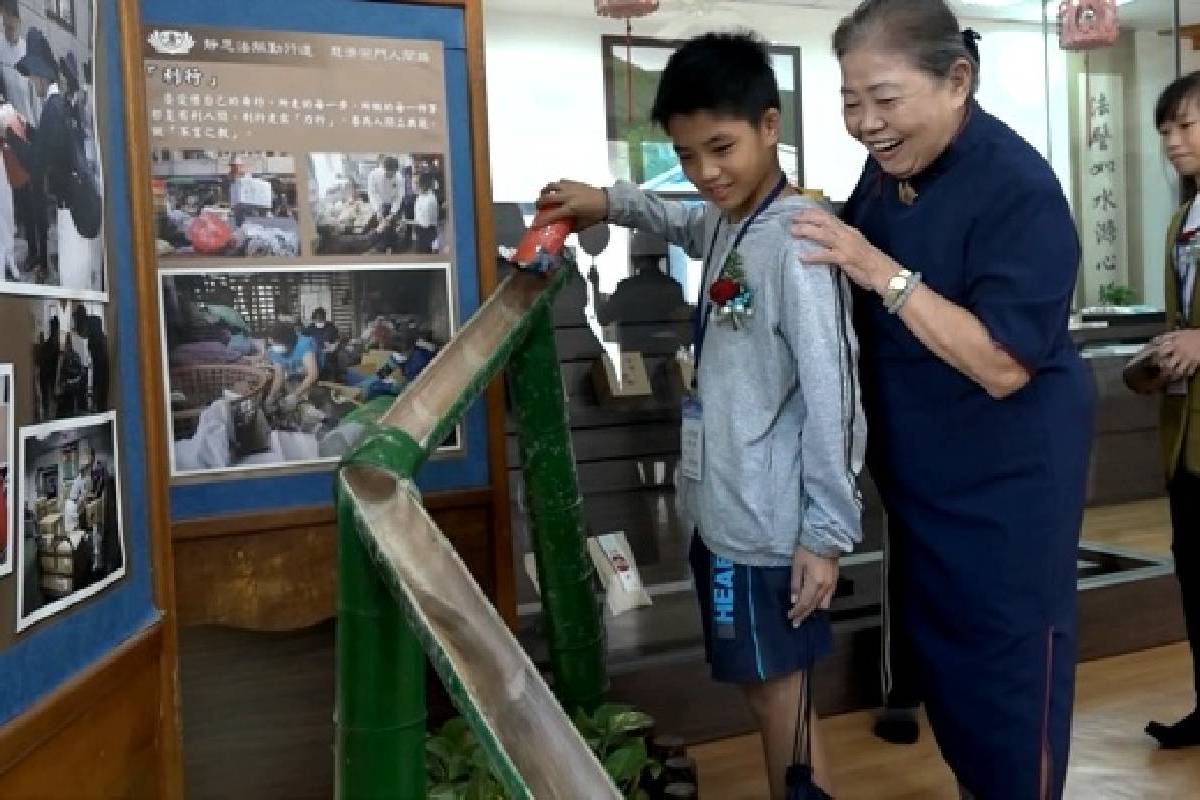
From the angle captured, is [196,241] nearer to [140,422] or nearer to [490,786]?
[140,422]

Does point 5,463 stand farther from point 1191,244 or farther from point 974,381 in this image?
point 1191,244

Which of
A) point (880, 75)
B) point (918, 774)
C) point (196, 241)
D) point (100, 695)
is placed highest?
point (880, 75)

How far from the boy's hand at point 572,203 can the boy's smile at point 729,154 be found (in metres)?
0.23

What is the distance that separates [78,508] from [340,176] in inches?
34.6

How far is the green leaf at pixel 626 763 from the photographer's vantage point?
163cm

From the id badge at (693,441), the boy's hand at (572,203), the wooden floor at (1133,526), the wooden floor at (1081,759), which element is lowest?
the wooden floor at (1081,759)

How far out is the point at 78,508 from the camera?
1.07m

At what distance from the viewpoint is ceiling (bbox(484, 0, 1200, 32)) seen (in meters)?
3.18

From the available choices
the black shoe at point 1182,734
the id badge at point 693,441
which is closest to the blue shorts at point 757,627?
the id badge at point 693,441

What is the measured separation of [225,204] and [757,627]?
3.45ft

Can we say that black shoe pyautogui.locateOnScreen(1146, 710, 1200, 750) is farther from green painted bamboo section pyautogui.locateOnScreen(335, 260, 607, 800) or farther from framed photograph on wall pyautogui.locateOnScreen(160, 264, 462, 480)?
green painted bamboo section pyautogui.locateOnScreen(335, 260, 607, 800)

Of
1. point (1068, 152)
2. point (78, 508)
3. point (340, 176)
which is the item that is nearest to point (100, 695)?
point (78, 508)

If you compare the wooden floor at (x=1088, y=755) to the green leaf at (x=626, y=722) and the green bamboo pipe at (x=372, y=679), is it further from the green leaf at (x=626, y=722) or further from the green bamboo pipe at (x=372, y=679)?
the green bamboo pipe at (x=372, y=679)

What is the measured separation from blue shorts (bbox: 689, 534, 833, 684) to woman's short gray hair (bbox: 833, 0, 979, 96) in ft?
2.40
